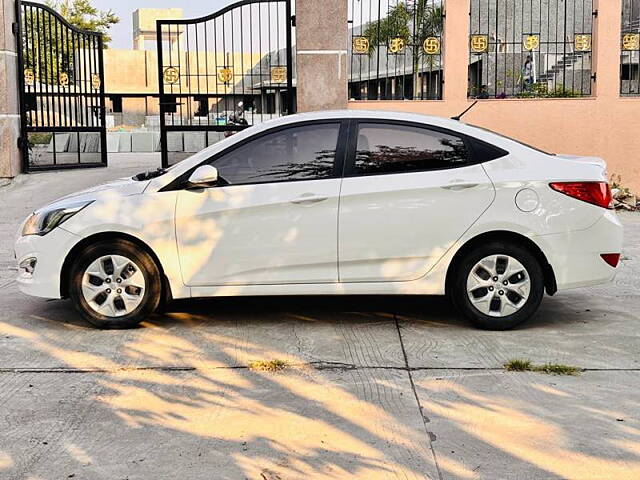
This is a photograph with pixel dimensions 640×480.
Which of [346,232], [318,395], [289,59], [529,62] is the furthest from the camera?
[529,62]

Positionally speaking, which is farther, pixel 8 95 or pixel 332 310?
pixel 8 95

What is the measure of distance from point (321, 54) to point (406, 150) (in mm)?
6737

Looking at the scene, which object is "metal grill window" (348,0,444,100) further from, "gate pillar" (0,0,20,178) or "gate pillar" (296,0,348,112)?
"gate pillar" (0,0,20,178)

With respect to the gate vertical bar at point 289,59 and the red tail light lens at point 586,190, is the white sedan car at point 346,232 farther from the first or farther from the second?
the gate vertical bar at point 289,59

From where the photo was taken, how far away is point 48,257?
6.91 metres

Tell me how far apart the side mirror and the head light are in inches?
32.1

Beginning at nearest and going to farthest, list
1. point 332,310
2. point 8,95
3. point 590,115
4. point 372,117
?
point 372,117
point 332,310
point 590,115
point 8,95

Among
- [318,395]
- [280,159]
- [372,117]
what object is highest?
[372,117]

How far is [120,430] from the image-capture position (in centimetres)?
486

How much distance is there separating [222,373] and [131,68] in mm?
49046

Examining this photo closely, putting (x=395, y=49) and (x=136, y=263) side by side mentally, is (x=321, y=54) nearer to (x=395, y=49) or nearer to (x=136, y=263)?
(x=395, y=49)

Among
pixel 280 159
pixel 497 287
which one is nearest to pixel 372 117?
pixel 280 159

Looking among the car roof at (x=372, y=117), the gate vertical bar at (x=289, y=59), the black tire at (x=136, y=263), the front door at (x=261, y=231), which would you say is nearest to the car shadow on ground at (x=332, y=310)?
the black tire at (x=136, y=263)

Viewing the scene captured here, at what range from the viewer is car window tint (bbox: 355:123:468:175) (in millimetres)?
6941
